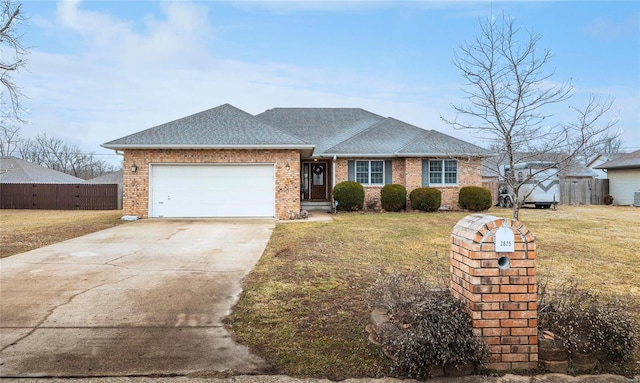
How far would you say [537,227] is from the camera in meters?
11.9

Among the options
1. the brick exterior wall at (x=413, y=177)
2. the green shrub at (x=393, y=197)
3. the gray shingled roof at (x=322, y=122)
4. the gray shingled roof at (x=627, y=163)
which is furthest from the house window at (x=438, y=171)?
the gray shingled roof at (x=627, y=163)

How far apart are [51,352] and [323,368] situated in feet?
8.06

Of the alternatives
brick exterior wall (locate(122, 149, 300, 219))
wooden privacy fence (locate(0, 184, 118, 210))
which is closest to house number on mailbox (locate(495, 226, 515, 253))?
brick exterior wall (locate(122, 149, 300, 219))

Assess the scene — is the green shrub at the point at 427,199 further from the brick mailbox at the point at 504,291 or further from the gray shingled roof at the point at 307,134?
the brick mailbox at the point at 504,291

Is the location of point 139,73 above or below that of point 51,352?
above

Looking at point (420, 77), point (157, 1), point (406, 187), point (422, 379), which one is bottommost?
point (422, 379)

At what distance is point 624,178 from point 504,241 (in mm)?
27354

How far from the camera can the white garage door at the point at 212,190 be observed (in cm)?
1409

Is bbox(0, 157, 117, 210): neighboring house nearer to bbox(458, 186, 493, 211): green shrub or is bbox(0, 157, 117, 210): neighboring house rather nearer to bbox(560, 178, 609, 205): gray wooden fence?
bbox(458, 186, 493, 211): green shrub

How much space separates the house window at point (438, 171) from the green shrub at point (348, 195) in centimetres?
334

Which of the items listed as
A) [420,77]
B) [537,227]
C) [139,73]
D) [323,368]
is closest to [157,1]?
[139,73]

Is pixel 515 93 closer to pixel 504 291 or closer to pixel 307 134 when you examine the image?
pixel 504 291

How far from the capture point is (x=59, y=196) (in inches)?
882

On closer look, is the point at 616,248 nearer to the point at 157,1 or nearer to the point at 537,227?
the point at 537,227
